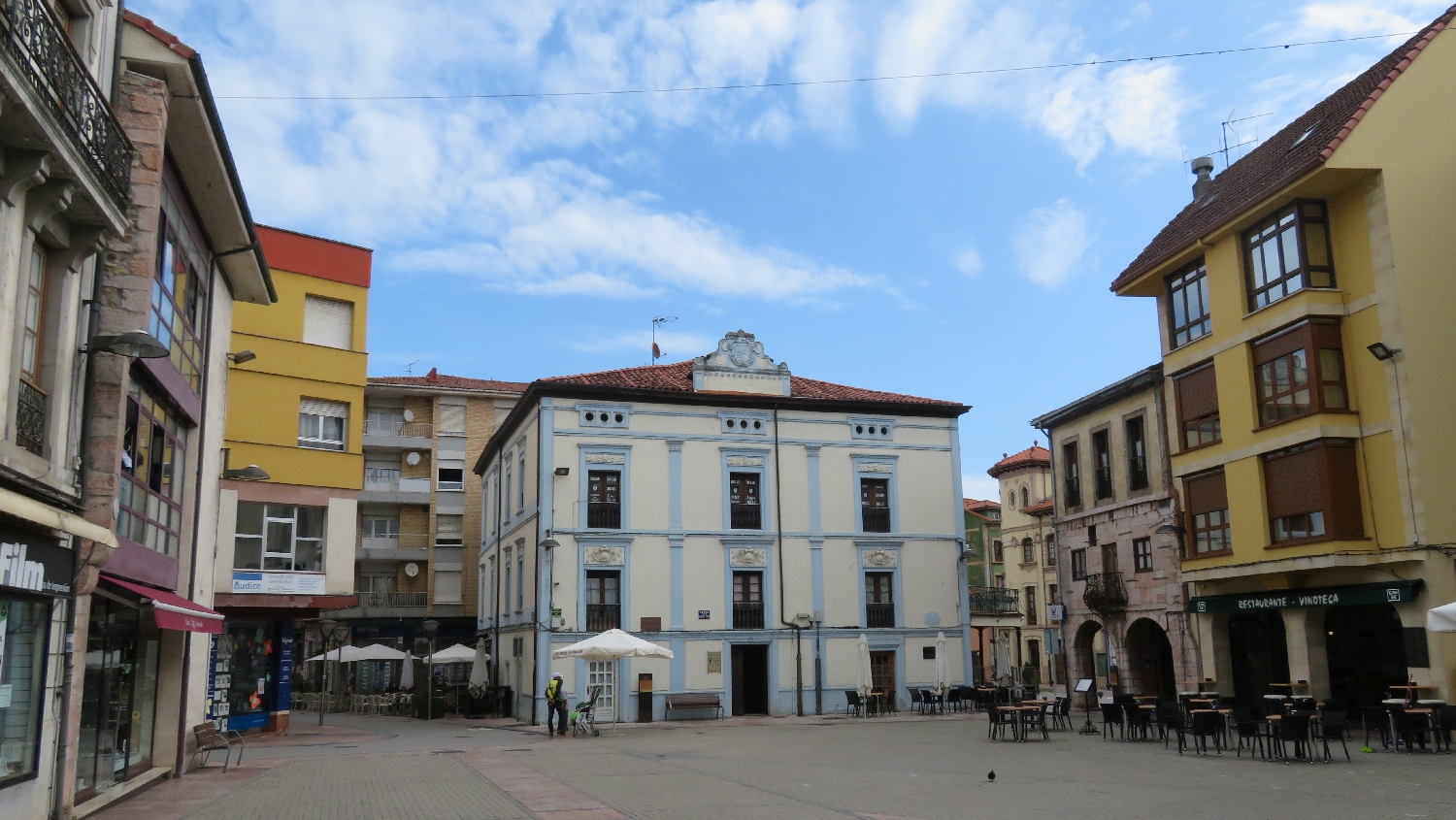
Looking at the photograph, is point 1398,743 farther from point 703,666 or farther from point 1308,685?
point 703,666

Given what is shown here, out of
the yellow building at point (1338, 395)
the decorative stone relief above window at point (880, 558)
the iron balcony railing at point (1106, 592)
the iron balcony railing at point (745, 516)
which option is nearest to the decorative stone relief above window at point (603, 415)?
the iron balcony railing at point (745, 516)

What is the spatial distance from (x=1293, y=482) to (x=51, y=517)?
2085cm

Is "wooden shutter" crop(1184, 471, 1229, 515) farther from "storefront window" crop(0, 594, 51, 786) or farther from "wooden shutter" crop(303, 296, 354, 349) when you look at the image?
"storefront window" crop(0, 594, 51, 786)

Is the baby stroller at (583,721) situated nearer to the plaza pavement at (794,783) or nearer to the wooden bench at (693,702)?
the plaza pavement at (794,783)

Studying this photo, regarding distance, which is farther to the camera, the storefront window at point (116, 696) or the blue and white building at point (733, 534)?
the blue and white building at point (733, 534)

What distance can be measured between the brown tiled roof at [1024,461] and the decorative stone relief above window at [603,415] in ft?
88.9

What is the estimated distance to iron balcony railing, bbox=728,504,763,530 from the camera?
34.0m

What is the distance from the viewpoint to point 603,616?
32.0 m

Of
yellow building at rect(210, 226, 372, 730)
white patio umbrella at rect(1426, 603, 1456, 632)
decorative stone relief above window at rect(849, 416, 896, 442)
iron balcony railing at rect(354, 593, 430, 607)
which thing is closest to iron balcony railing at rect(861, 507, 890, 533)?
decorative stone relief above window at rect(849, 416, 896, 442)

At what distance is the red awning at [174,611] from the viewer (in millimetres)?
13000

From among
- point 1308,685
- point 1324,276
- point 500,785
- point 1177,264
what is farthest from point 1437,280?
point 500,785

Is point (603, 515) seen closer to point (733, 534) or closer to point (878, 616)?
point (733, 534)

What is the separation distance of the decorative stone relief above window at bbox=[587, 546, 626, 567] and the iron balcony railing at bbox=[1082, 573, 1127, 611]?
12865mm

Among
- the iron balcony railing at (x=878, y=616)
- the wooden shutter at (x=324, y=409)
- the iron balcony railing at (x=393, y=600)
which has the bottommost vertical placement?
the iron balcony railing at (x=878, y=616)
